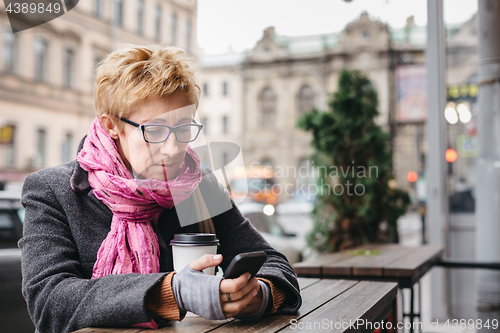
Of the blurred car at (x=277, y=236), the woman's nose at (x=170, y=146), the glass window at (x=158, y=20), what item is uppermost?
Answer: the glass window at (x=158, y=20)

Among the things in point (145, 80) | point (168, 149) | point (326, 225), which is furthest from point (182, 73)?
point (326, 225)

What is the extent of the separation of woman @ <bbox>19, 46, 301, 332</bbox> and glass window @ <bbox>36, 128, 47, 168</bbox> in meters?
15.6

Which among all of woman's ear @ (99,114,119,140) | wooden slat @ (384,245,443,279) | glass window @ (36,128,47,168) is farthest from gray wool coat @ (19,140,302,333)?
glass window @ (36,128,47,168)

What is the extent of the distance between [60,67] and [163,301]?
53.7 feet

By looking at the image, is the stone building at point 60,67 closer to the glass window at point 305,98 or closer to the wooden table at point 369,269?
the wooden table at point 369,269

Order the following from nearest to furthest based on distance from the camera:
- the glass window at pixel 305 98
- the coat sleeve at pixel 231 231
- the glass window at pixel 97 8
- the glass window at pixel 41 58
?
the coat sleeve at pixel 231 231
the glass window at pixel 41 58
the glass window at pixel 97 8
the glass window at pixel 305 98

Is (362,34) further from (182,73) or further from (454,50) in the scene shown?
(182,73)

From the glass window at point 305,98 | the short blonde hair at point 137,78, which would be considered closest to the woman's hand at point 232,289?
the short blonde hair at point 137,78

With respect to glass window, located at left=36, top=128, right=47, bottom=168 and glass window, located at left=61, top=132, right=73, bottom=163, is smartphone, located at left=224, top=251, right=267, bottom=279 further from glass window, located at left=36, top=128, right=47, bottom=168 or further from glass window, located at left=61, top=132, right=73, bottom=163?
glass window, located at left=61, top=132, right=73, bottom=163

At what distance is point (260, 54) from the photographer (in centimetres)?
2950

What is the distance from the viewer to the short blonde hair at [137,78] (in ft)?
4.31

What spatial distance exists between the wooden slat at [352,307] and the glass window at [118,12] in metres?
16.0

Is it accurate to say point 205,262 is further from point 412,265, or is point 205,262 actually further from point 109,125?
point 412,265

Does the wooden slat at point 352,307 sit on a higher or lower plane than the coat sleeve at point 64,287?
lower
